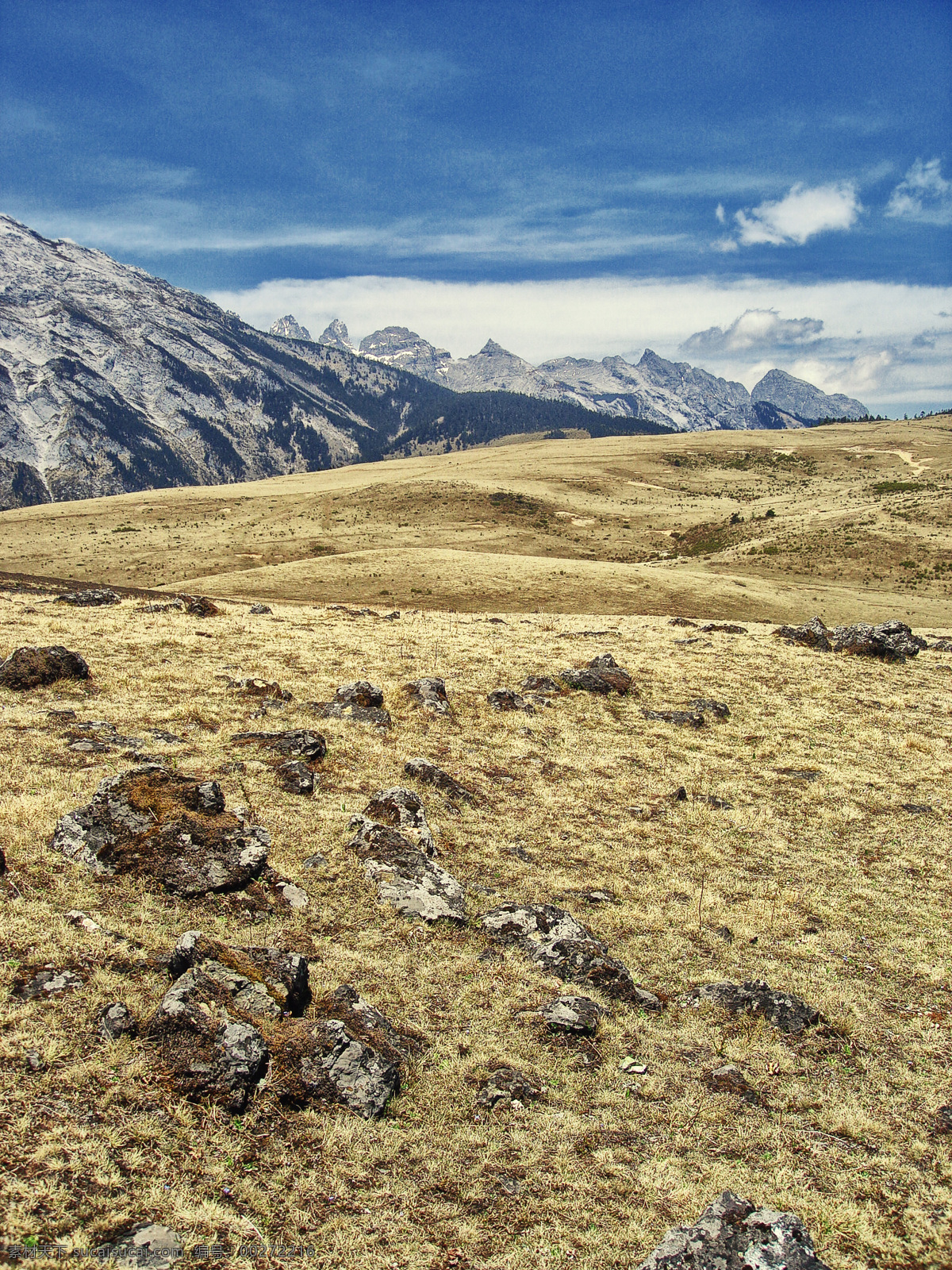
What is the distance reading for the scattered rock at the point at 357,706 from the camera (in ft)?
73.2

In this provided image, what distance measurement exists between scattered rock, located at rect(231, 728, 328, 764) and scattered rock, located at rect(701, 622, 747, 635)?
2975cm

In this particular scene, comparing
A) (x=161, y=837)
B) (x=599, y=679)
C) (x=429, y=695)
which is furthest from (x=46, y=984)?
(x=599, y=679)

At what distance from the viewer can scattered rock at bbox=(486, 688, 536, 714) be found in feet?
84.2

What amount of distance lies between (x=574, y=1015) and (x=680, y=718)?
17380 millimetres

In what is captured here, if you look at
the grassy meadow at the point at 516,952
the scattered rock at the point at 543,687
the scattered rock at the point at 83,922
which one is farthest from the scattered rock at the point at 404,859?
the scattered rock at the point at 543,687

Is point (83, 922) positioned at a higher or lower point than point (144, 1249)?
higher

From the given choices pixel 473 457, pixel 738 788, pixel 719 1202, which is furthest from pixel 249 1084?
pixel 473 457

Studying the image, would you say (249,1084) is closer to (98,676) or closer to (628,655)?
(98,676)

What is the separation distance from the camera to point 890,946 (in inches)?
568

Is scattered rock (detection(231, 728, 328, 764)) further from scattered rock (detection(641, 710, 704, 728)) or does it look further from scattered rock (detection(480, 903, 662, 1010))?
scattered rock (detection(641, 710, 704, 728))

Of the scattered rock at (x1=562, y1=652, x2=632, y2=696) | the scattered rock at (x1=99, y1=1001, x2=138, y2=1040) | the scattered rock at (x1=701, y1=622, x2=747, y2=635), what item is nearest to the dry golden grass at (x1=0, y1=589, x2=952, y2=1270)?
the scattered rock at (x1=99, y1=1001, x2=138, y2=1040)

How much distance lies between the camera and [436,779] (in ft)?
61.6

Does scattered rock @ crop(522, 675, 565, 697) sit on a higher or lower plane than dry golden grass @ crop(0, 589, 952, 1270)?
higher

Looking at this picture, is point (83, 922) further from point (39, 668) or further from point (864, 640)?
point (864, 640)
